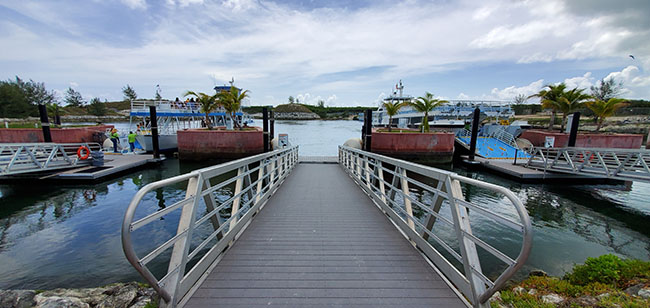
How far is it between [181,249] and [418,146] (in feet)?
59.0

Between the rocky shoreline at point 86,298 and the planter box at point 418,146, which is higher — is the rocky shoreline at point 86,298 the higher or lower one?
the lower one

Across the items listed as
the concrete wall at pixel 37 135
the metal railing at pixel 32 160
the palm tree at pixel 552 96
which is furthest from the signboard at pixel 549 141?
the concrete wall at pixel 37 135

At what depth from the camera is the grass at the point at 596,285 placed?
300cm

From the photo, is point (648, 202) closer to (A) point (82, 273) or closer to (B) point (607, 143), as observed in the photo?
(B) point (607, 143)

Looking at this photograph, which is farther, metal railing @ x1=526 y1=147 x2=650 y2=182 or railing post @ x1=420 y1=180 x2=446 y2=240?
metal railing @ x1=526 y1=147 x2=650 y2=182

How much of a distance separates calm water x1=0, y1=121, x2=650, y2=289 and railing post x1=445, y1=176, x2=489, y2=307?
3.58 m

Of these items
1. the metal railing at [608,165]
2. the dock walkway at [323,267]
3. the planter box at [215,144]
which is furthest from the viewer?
the planter box at [215,144]

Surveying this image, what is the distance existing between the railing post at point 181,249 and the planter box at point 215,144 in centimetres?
1594

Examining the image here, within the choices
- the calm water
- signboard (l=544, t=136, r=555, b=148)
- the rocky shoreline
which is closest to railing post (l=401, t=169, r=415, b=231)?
the calm water

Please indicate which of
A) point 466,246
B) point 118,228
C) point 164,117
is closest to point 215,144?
point 164,117

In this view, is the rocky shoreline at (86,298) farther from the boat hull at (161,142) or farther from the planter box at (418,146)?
the boat hull at (161,142)

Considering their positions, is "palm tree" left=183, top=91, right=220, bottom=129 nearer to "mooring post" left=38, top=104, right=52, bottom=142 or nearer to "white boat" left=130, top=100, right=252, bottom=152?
"white boat" left=130, top=100, right=252, bottom=152

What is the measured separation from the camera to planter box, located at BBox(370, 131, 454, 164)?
18156mm

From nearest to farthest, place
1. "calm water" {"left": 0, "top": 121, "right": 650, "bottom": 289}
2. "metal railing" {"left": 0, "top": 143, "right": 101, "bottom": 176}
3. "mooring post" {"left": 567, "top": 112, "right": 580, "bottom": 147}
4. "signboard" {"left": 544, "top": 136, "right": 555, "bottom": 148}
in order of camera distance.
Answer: "calm water" {"left": 0, "top": 121, "right": 650, "bottom": 289} < "metal railing" {"left": 0, "top": 143, "right": 101, "bottom": 176} < "signboard" {"left": 544, "top": 136, "right": 555, "bottom": 148} < "mooring post" {"left": 567, "top": 112, "right": 580, "bottom": 147}
